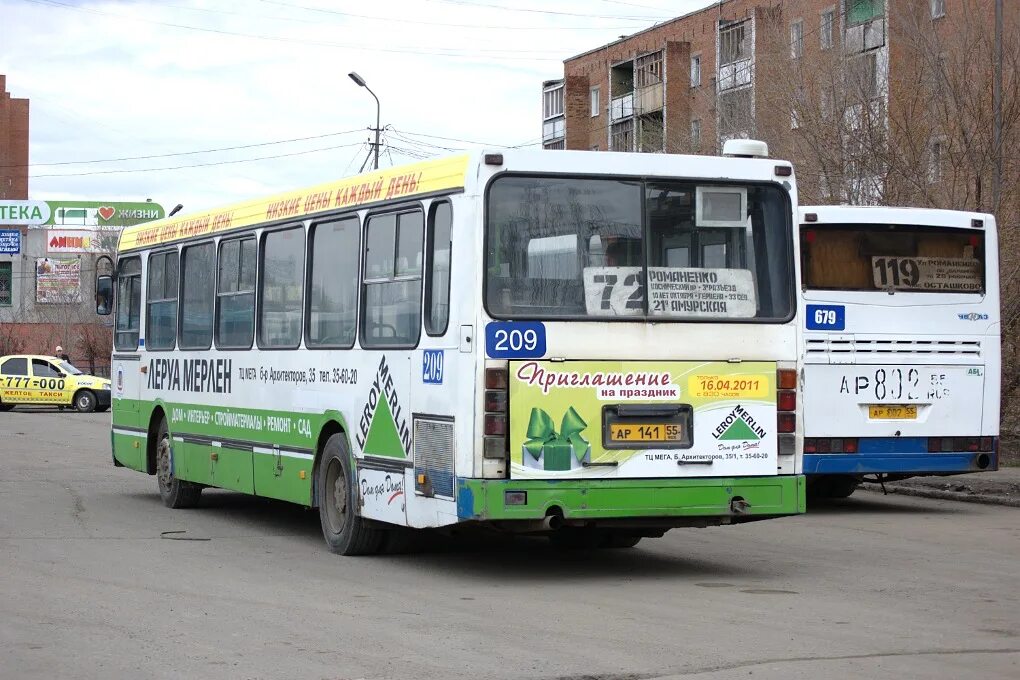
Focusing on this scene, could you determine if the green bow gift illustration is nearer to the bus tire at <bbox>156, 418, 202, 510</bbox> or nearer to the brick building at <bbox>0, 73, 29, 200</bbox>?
the bus tire at <bbox>156, 418, 202, 510</bbox>

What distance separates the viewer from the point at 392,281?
40.2ft

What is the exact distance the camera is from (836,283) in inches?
672

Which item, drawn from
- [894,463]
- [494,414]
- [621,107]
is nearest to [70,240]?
[621,107]

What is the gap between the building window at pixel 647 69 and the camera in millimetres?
60294

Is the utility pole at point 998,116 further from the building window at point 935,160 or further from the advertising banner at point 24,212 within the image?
the advertising banner at point 24,212

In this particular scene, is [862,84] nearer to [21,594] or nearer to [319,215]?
[319,215]

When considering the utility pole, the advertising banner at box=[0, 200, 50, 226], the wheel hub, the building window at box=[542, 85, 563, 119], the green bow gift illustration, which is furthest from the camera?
the advertising banner at box=[0, 200, 50, 226]

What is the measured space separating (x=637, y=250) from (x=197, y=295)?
6.34 m

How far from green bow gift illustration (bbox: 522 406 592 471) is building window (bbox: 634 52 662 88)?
1940 inches

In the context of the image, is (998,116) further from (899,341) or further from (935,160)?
(899,341)

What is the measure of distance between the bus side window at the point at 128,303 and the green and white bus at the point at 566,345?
589cm

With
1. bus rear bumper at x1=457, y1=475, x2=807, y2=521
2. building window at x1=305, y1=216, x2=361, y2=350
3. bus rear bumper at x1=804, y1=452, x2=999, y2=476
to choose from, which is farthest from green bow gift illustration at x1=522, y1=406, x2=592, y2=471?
bus rear bumper at x1=804, y1=452, x2=999, y2=476

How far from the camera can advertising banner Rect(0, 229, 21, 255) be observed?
105 m

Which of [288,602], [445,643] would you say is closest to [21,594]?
[288,602]
